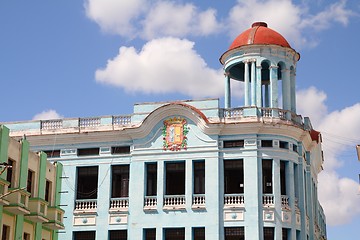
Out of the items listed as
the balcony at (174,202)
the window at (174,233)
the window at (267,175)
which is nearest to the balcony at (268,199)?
the window at (267,175)

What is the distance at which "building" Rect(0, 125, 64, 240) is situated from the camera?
92.3 ft

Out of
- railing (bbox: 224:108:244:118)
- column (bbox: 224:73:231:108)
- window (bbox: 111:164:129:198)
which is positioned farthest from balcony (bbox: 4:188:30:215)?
column (bbox: 224:73:231:108)

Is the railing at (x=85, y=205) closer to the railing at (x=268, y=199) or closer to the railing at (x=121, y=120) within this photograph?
the railing at (x=121, y=120)

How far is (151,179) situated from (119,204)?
242 centimetres

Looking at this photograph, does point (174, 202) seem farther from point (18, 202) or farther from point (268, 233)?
point (18, 202)

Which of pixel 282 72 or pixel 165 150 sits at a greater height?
pixel 282 72

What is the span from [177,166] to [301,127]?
A: 7723 mm

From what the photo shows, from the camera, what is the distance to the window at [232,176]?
40.0 meters

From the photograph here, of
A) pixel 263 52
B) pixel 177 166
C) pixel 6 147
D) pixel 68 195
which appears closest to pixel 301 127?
pixel 263 52

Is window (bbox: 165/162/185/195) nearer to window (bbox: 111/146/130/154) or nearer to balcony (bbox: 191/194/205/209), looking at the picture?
balcony (bbox: 191/194/205/209)

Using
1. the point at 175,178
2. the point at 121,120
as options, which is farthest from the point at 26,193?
the point at 121,120

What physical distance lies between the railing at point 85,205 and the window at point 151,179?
3.37 m

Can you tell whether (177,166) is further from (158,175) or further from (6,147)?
(6,147)

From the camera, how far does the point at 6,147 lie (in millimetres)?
28469
